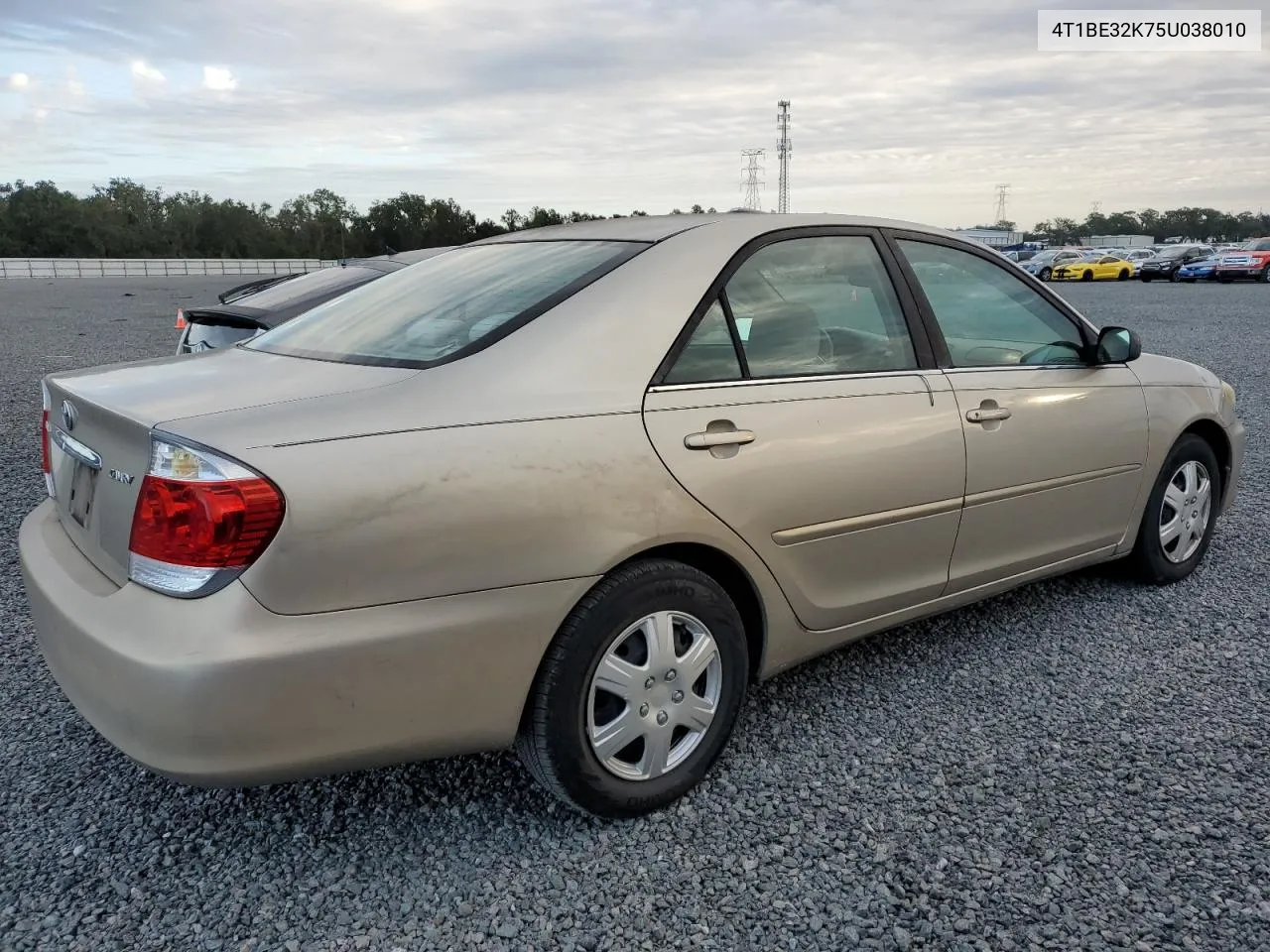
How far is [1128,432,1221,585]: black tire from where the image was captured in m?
4.16

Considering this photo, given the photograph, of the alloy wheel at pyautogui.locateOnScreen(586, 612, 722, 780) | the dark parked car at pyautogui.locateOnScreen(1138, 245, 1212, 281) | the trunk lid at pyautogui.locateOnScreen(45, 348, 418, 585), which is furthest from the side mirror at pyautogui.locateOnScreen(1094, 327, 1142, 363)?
the dark parked car at pyautogui.locateOnScreen(1138, 245, 1212, 281)

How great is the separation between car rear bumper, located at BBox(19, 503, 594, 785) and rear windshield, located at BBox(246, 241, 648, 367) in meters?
0.68

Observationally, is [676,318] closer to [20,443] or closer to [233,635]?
[233,635]

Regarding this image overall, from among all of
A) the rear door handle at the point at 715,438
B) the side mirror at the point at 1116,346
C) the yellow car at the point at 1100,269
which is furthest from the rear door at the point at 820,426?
the yellow car at the point at 1100,269

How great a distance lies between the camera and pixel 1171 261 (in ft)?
122

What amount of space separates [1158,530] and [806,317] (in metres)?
2.13

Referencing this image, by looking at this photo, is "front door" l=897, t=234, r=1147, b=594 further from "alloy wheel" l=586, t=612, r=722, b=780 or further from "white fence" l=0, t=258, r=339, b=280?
"white fence" l=0, t=258, r=339, b=280

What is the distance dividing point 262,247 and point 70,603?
313ft

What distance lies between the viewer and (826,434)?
9.38ft

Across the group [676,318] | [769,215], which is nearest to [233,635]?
[676,318]

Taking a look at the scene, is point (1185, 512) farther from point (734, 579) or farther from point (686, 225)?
point (686, 225)

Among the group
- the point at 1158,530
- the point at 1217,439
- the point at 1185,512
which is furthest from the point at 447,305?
the point at 1217,439

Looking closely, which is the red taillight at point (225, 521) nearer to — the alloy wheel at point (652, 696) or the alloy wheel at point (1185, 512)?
the alloy wheel at point (652, 696)

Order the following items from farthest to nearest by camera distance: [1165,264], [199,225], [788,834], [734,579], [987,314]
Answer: [199,225] < [1165,264] < [987,314] < [734,579] < [788,834]
